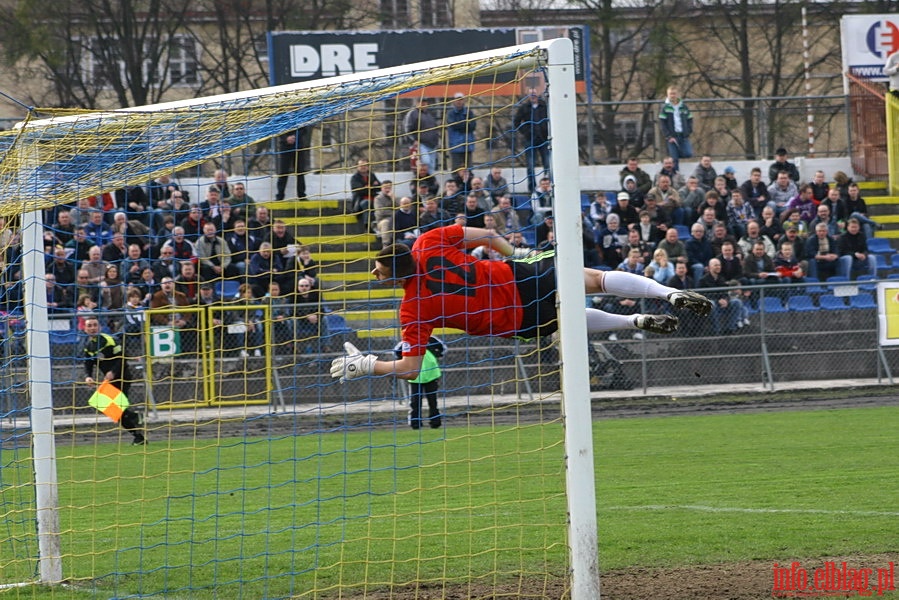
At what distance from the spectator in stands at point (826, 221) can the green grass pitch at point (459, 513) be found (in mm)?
8576

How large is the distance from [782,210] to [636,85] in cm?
1297

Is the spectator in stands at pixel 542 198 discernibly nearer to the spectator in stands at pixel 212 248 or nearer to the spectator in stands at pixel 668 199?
the spectator in stands at pixel 668 199

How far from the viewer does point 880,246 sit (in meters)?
23.6

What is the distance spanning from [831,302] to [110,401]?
11834mm

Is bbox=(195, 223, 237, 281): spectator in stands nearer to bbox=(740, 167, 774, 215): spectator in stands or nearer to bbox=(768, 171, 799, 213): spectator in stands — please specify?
bbox=(740, 167, 774, 215): spectator in stands

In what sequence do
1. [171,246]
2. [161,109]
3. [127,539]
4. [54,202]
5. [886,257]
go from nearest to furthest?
[161,109] < [54,202] < [127,539] < [171,246] < [886,257]

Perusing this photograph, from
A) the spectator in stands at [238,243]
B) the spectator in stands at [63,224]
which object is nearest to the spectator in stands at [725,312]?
the spectator in stands at [238,243]

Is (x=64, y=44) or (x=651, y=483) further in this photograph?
(x=64, y=44)

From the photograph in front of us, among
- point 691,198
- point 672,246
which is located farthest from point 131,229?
point 691,198

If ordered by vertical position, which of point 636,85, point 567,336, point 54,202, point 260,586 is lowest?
point 260,586

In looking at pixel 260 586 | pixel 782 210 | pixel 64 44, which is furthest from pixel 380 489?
pixel 64 44

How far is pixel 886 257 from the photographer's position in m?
23.2

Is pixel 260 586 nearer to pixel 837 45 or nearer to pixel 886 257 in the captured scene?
pixel 886 257

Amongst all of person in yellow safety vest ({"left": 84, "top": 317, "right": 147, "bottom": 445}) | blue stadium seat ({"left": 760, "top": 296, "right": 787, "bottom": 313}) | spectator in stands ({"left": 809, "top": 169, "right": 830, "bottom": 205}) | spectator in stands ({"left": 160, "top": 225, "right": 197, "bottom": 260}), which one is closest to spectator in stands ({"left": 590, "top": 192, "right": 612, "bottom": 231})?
blue stadium seat ({"left": 760, "top": 296, "right": 787, "bottom": 313})
